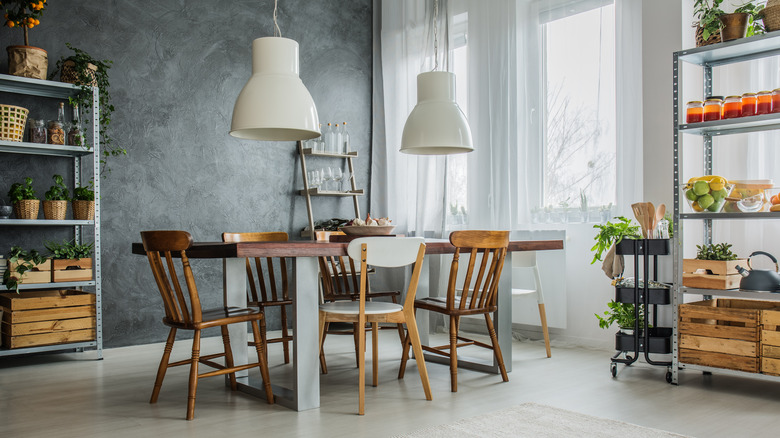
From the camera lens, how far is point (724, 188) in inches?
126

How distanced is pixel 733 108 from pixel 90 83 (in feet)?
12.3

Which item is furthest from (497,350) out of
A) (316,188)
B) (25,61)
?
(25,61)

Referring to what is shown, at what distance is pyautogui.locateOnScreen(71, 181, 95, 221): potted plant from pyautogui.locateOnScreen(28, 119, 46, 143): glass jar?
0.37 m

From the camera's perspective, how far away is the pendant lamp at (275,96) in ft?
9.21

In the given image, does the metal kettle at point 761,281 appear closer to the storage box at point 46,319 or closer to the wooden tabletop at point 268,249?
the wooden tabletop at point 268,249

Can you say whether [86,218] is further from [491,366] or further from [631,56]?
[631,56]

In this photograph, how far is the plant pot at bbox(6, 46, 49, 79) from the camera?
3.88 metres

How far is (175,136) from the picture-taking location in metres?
4.76

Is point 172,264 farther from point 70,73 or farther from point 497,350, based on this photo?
point 70,73

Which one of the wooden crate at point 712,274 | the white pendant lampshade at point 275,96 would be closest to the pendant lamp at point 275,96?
the white pendant lampshade at point 275,96

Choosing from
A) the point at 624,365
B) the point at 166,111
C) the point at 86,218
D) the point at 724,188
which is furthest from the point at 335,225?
the point at 724,188

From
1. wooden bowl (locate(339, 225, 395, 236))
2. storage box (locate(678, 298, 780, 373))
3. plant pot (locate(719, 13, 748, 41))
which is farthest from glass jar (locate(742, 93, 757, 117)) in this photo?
wooden bowl (locate(339, 225, 395, 236))

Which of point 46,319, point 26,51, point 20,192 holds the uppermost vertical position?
point 26,51

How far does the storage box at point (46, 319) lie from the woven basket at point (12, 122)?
3.15 ft
